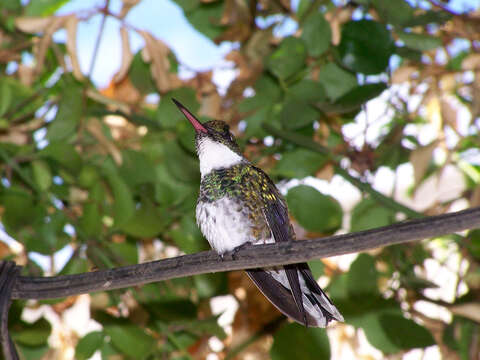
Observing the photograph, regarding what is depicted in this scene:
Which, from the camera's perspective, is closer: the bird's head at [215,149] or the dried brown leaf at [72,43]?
the bird's head at [215,149]

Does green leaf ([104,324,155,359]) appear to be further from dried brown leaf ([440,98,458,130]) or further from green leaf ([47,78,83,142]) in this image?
dried brown leaf ([440,98,458,130])

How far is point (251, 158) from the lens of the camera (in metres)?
2.60

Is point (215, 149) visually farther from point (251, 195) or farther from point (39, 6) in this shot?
point (39, 6)

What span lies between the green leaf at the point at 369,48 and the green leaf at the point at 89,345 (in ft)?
4.76

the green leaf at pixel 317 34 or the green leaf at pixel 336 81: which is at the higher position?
the green leaf at pixel 317 34

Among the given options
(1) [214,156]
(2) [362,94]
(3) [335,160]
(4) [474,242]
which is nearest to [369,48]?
(2) [362,94]

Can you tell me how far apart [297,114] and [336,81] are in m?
0.29

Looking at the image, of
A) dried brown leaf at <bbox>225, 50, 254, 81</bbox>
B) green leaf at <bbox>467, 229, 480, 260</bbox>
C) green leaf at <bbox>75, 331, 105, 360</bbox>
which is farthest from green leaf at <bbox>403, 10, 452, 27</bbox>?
green leaf at <bbox>75, 331, 105, 360</bbox>

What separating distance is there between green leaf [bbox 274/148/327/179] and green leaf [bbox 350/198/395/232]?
257 mm

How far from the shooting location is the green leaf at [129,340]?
2.27 metres

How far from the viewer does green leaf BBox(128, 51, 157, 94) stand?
2.90 meters

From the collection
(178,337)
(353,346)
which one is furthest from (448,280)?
(178,337)

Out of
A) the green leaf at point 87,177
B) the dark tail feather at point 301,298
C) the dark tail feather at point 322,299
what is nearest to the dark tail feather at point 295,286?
the dark tail feather at point 301,298

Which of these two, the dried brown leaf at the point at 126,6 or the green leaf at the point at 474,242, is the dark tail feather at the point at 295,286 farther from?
the dried brown leaf at the point at 126,6
